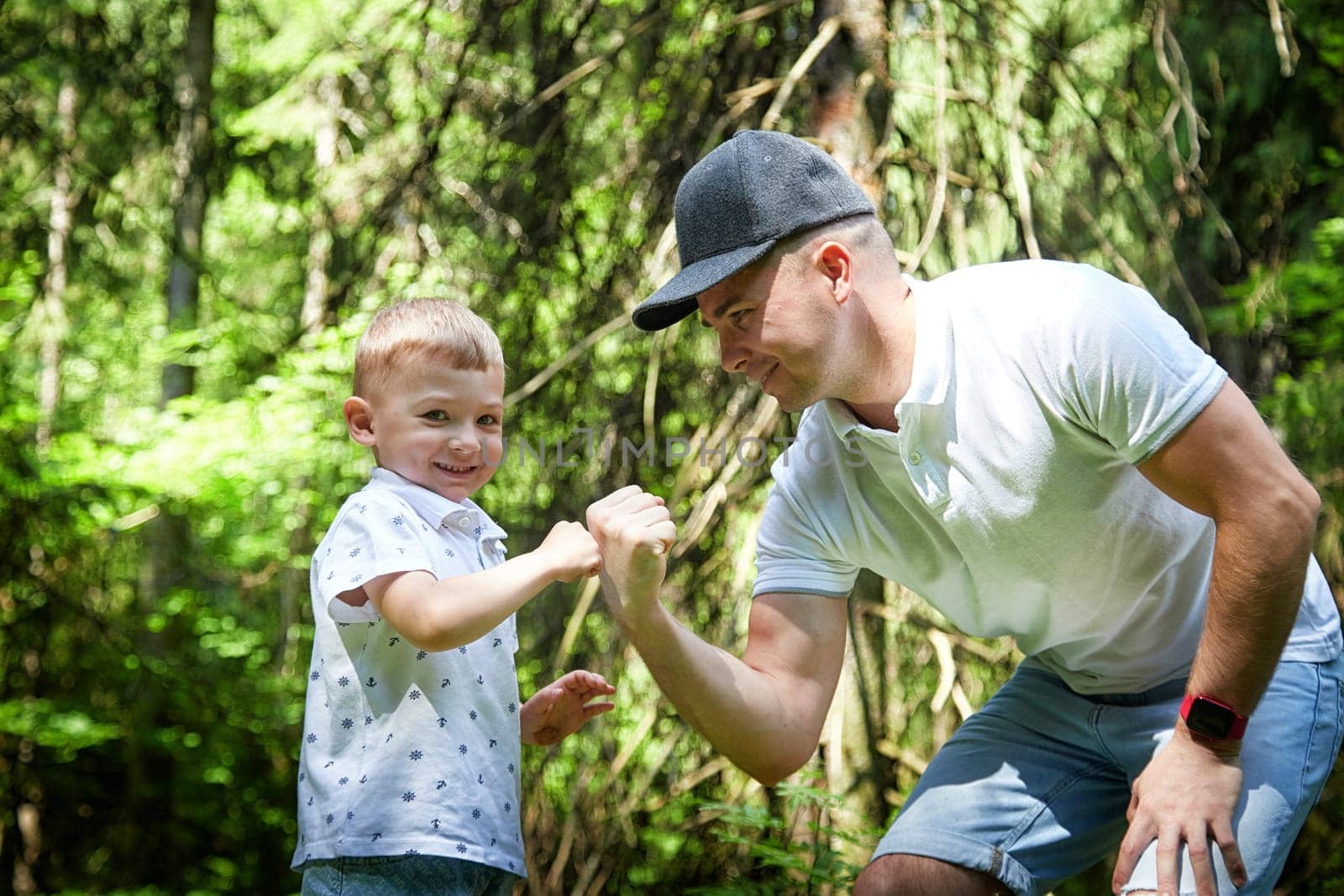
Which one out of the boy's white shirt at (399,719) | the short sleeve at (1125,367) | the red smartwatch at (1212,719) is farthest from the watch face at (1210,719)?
the boy's white shirt at (399,719)

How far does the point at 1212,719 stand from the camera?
175 cm

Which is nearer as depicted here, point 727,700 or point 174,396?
point 727,700

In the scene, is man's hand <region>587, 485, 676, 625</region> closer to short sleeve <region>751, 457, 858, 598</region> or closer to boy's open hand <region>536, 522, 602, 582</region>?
boy's open hand <region>536, 522, 602, 582</region>

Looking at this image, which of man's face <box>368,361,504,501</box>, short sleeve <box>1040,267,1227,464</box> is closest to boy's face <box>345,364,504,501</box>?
man's face <box>368,361,504,501</box>

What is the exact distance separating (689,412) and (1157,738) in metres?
1.82

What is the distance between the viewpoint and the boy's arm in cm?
157

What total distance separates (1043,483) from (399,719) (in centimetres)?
106

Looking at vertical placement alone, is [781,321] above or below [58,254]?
below

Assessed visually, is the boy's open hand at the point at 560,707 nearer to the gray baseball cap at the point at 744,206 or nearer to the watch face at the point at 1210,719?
the gray baseball cap at the point at 744,206

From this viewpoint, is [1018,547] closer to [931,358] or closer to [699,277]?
[931,358]

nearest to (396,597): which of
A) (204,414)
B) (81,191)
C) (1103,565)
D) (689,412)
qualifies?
(1103,565)

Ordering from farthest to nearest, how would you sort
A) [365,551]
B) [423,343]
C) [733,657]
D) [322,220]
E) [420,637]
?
[322,220] → [733,657] → [423,343] → [365,551] → [420,637]

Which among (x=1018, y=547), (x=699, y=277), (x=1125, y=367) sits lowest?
(x=1018, y=547)

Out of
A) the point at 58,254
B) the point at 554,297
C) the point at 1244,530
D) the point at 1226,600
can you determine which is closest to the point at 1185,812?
the point at 1226,600
